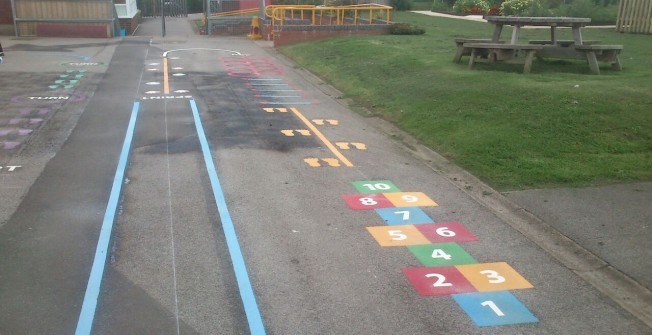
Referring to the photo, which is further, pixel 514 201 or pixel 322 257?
pixel 514 201

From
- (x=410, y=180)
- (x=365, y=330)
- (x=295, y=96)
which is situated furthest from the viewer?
(x=295, y=96)

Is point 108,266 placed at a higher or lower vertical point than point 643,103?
lower

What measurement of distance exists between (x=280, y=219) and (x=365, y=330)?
2.58 m

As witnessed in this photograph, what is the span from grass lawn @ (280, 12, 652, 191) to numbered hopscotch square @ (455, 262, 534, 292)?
8.32 feet

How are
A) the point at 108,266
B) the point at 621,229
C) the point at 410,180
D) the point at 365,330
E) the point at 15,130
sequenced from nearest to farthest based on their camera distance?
the point at 365,330 < the point at 108,266 < the point at 621,229 < the point at 410,180 < the point at 15,130

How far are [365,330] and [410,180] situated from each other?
4.25 meters

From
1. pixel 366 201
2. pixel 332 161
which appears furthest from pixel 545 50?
pixel 366 201

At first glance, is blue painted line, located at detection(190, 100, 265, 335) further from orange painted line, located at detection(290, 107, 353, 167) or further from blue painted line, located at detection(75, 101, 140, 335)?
orange painted line, located at detection(290, 107, 353, 167)

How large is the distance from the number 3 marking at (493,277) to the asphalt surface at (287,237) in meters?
0.03

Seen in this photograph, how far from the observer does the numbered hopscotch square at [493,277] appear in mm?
5828

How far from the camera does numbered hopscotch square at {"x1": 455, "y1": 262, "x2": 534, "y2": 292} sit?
5.83m

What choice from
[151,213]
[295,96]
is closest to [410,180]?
[151,213]

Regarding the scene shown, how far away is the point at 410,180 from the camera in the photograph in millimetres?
9023

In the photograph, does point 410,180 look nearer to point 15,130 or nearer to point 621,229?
point 621,229
